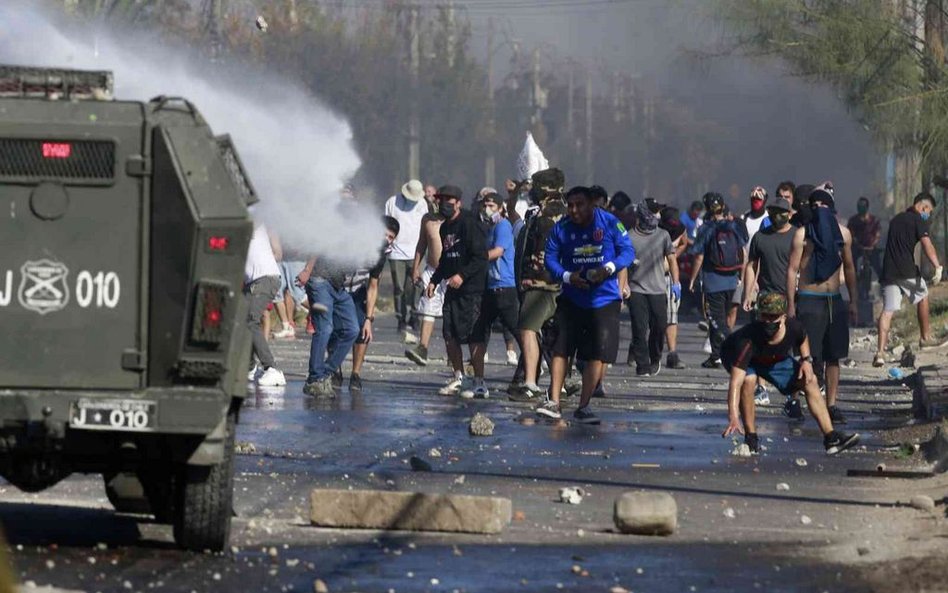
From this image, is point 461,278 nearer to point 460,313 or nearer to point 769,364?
point 460,313

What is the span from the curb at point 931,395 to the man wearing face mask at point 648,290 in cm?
330

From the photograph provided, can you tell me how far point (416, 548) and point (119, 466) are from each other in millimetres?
1352

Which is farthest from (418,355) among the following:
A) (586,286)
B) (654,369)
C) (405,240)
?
(405,240)

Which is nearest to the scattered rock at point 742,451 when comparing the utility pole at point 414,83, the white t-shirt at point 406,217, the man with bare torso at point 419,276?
the man with bare torso at point 419,276

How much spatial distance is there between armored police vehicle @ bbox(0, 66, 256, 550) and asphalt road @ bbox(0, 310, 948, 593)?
2.07 feet

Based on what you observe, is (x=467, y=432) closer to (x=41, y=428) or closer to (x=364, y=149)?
(x=41, y=428)

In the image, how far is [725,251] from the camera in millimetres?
21562

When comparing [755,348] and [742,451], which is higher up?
[755,348]

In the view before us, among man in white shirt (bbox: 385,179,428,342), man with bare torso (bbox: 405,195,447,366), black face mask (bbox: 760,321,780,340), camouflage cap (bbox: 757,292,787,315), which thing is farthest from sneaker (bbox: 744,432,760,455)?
man in white shirt (bbox: 385,179,428,342)

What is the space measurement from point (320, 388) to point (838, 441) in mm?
5442

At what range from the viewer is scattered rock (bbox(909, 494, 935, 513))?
35.2 ft

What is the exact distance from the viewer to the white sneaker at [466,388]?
17750 millimetres

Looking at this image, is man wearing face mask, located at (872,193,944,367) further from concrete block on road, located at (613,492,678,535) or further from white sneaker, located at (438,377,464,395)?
concrete block on road, located at (613,492,678,535)

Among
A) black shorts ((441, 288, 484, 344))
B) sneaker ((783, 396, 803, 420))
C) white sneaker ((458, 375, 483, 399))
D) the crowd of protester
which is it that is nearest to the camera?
the crowd of protester
